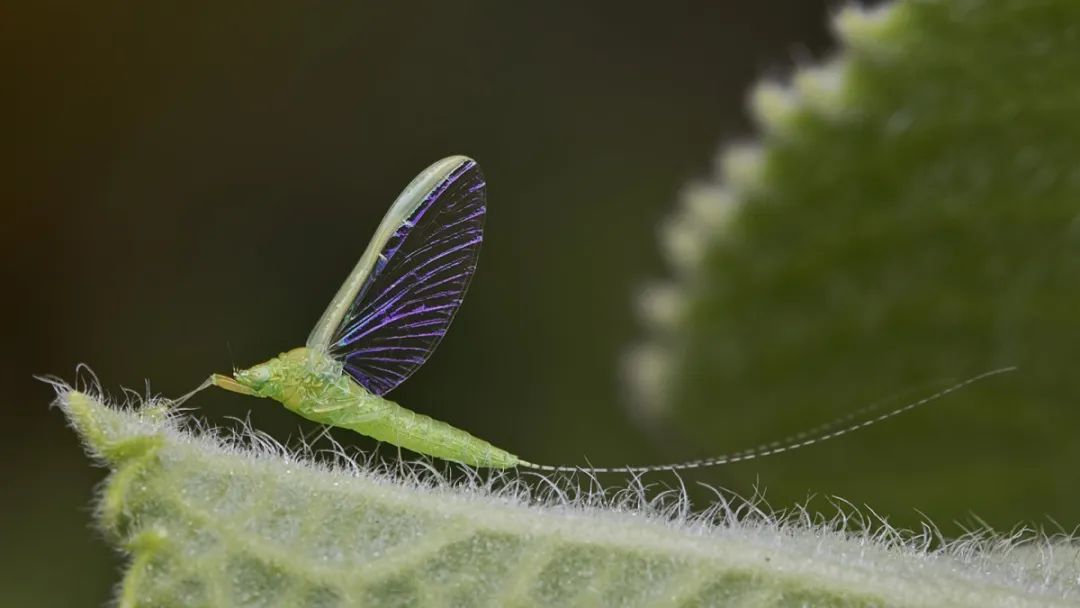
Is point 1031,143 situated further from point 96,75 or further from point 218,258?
point 96,75

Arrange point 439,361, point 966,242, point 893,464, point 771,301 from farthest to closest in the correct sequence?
1. point 439,361
2. point 893,464
3. point 771,301
4. point 966,242

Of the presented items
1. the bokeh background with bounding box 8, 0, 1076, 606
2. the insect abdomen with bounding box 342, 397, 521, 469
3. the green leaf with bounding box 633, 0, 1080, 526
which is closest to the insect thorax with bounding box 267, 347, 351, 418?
the insect abdomen with bounding box 342, 397, 521, 469

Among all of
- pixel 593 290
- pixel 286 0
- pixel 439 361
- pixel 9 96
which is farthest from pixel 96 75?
pixel 593 290

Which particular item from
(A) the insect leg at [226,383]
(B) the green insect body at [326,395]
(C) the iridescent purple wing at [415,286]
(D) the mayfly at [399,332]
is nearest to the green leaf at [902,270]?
(D) the mayfly at [399,332]

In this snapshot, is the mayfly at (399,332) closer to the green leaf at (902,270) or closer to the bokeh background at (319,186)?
the green leaf at (902,270)

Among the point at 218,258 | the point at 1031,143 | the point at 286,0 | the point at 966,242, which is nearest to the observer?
the point at 1031,143

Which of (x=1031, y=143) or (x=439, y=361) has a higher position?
(x=1031, y=143)

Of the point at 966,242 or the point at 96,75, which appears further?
the point at 96,75

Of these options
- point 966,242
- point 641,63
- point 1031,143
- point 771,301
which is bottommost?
point 771,301

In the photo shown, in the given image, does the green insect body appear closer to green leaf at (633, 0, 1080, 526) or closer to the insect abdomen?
the insect abdomen
